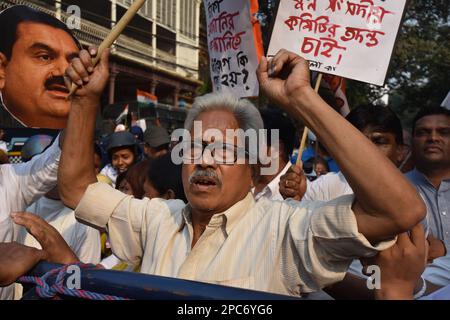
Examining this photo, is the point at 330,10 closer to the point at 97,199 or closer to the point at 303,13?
the point at 303,13

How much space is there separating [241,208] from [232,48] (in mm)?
2676

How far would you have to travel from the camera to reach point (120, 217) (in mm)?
2014

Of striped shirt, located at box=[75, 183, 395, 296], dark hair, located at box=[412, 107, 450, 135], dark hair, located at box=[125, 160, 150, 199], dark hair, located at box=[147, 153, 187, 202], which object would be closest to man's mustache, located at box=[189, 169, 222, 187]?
striped shirt, located at box=[75, 183, 395, 296]

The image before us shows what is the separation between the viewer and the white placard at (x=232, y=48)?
4191 millimetres

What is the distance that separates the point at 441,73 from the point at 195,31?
13.8m

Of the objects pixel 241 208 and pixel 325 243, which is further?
pixel 241 208

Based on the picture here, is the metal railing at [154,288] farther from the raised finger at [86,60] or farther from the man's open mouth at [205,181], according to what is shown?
the raised finger at [86,60]

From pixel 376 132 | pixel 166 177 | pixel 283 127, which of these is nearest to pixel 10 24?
pixel 166 177

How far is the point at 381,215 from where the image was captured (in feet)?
4.58

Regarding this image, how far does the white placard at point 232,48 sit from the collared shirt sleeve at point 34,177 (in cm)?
208

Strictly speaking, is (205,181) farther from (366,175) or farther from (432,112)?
(432,112)

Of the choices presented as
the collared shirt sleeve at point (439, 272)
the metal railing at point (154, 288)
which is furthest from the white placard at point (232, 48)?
the metal railing at point (154, 288)

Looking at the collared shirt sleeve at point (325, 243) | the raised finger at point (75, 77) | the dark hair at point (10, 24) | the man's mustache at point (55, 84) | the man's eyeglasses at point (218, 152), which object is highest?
the dark hair at point (10, 24)
